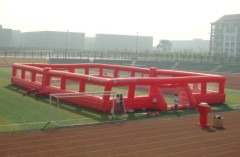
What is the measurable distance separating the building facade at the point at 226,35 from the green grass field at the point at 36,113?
82344mm

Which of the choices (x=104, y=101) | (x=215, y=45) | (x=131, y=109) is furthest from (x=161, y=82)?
(x=215, y=45)

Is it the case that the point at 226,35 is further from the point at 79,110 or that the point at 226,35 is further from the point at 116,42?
the point at 79,110

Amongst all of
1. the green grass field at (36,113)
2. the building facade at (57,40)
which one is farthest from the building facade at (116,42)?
the green grass field at (36,113)

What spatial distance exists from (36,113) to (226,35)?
95507mm

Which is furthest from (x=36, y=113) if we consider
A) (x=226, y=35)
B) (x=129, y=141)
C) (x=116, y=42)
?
(x=116, y=42)

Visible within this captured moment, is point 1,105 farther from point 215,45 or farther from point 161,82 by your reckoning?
point 215,45

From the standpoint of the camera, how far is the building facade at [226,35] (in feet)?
320

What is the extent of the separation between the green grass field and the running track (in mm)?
1113

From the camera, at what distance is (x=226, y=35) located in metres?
102

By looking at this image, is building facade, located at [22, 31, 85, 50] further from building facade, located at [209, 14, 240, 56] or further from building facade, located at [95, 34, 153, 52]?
building facade, located at [209, 14, 240, 56]

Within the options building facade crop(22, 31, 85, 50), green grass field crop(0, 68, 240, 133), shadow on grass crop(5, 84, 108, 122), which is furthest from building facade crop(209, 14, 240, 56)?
shadow on grass crop(5, 84, 108, 122)

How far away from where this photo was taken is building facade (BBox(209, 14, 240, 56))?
9769 cm

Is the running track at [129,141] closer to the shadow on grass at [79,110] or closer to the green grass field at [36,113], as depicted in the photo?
the green grass field at [36,113]

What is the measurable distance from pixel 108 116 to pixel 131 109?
182 centimetres
